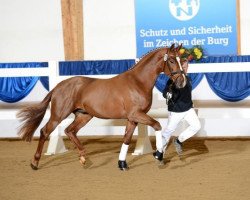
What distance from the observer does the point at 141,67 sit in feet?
24.3

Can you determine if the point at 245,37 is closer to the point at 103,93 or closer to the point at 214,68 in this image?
the point at 214,68

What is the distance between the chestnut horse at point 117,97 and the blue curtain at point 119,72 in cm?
268

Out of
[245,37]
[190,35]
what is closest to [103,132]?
[190,35]

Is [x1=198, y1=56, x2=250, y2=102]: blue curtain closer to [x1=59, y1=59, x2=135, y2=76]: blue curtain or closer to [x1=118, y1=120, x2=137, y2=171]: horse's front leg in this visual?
[x1=59, y1=59, x2=135, y2=76]: blue curtain

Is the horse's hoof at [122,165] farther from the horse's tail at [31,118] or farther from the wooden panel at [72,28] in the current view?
the wooden panel at [72,28]

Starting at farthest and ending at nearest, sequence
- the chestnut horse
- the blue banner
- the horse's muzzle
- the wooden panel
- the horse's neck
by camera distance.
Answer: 1. the wooden panel
2. the blue banner
3. the horse's neck
4. the chestnut horse
5. the horse's muzzle

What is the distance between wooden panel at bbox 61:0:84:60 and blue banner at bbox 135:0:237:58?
1.27 metres

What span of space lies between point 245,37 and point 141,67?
441 cm

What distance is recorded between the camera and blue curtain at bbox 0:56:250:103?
10031 millimetres

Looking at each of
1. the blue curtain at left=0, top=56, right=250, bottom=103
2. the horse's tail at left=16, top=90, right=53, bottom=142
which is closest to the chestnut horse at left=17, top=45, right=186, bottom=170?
the horse's tail at left=16, top=90, right=53, bottom=142

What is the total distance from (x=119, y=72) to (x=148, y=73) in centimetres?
307

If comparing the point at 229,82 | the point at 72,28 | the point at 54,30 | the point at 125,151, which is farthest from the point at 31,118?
the point at 54,30

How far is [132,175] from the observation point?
23.1 feet

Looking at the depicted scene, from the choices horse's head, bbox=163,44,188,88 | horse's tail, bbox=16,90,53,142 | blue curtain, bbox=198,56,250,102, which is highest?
horse's head, bbox=163,44,188,88
